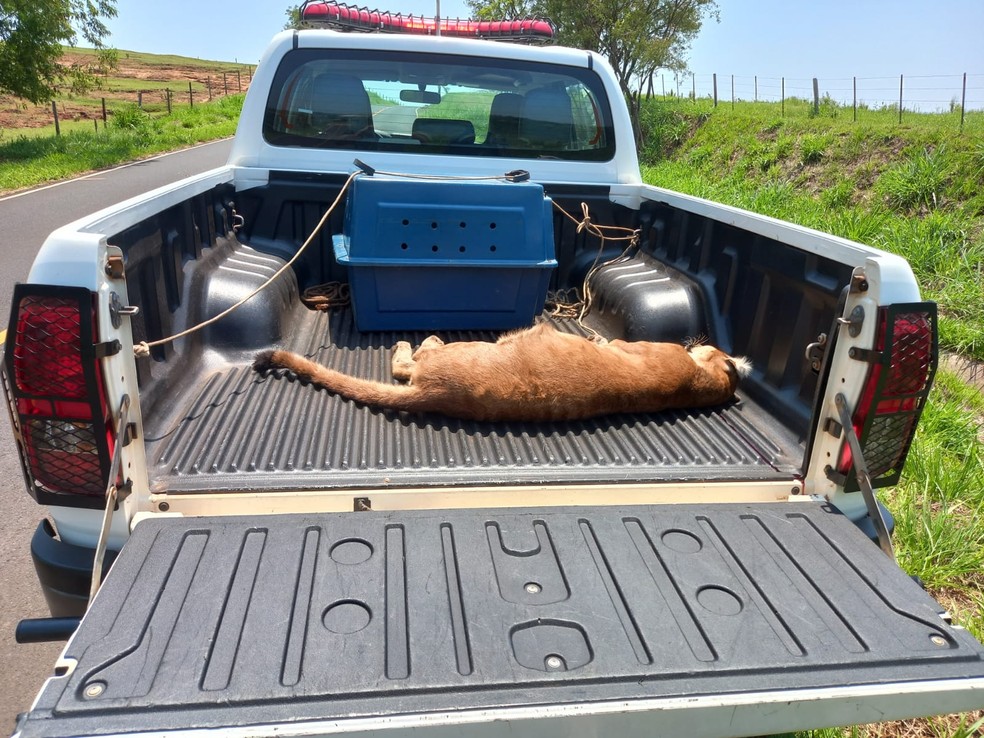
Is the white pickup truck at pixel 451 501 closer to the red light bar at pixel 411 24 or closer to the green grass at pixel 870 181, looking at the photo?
the red light bar at pixel 411 24

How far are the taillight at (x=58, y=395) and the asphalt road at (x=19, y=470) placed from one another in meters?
1.12

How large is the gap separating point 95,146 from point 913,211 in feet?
65.9

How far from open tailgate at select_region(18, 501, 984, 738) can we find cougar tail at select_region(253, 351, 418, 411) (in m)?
0.85

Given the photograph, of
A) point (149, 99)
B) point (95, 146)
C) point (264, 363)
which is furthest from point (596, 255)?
point (149, 99)

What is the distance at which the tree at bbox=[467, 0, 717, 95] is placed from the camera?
86.9ft

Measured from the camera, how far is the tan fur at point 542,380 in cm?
284

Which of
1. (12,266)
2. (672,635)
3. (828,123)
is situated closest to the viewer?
(672,635)

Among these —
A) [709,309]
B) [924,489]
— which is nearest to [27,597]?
[709,309]

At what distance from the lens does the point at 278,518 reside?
2039 millimetres

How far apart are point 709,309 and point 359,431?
5.70ft

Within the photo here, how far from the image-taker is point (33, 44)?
21016 mm

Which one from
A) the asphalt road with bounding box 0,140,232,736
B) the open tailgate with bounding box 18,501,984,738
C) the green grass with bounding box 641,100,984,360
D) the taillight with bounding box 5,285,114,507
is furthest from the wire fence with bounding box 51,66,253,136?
the open tailgate with bounding box 18,501,984,738

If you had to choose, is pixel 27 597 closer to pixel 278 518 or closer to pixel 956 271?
pixel 278 518

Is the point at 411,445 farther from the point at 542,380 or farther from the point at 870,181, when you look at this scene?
the point at 870,181
